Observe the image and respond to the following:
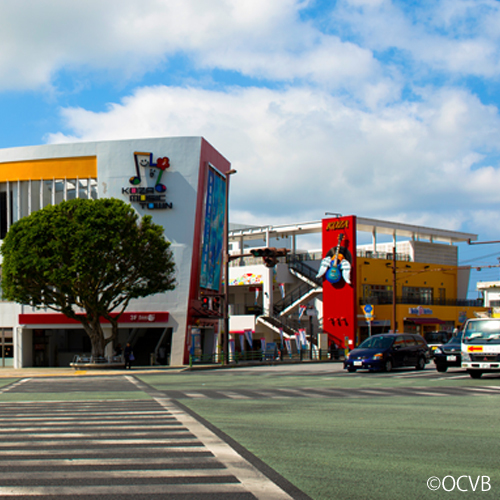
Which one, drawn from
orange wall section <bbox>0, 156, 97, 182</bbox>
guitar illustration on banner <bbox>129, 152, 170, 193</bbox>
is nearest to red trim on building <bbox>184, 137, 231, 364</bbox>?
guitar illustration on banner <bbox>129, 152, 170, 193</bbox>

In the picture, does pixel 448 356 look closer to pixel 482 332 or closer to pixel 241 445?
pixel 482 332

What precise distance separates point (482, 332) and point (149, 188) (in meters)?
28.3

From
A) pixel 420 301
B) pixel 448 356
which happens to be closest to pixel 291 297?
pixel 420 301

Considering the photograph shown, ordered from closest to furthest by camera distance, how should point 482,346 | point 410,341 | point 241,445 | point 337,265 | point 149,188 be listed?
point 241,445, point 482,346, point 410,341, point 149,188, point 337,265

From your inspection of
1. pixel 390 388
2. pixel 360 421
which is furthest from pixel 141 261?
pixel 360 421

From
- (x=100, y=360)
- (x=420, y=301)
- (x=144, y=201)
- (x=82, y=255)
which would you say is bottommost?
(x=100, y=360)

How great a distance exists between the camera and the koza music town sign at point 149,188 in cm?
4538

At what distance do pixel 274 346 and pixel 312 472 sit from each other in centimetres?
4093

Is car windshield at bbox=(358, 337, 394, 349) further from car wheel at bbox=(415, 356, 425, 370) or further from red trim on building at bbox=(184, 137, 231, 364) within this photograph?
red trim on building at bbox=(184, 137, 231, 364)

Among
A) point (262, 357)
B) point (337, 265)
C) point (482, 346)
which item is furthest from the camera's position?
point (337, 265)

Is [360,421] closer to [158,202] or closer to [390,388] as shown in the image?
[390,388]

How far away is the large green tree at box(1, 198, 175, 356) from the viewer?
35.7 metres

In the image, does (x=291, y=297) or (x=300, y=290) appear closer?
(x=291, y=297)

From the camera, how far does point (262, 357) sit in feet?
149
